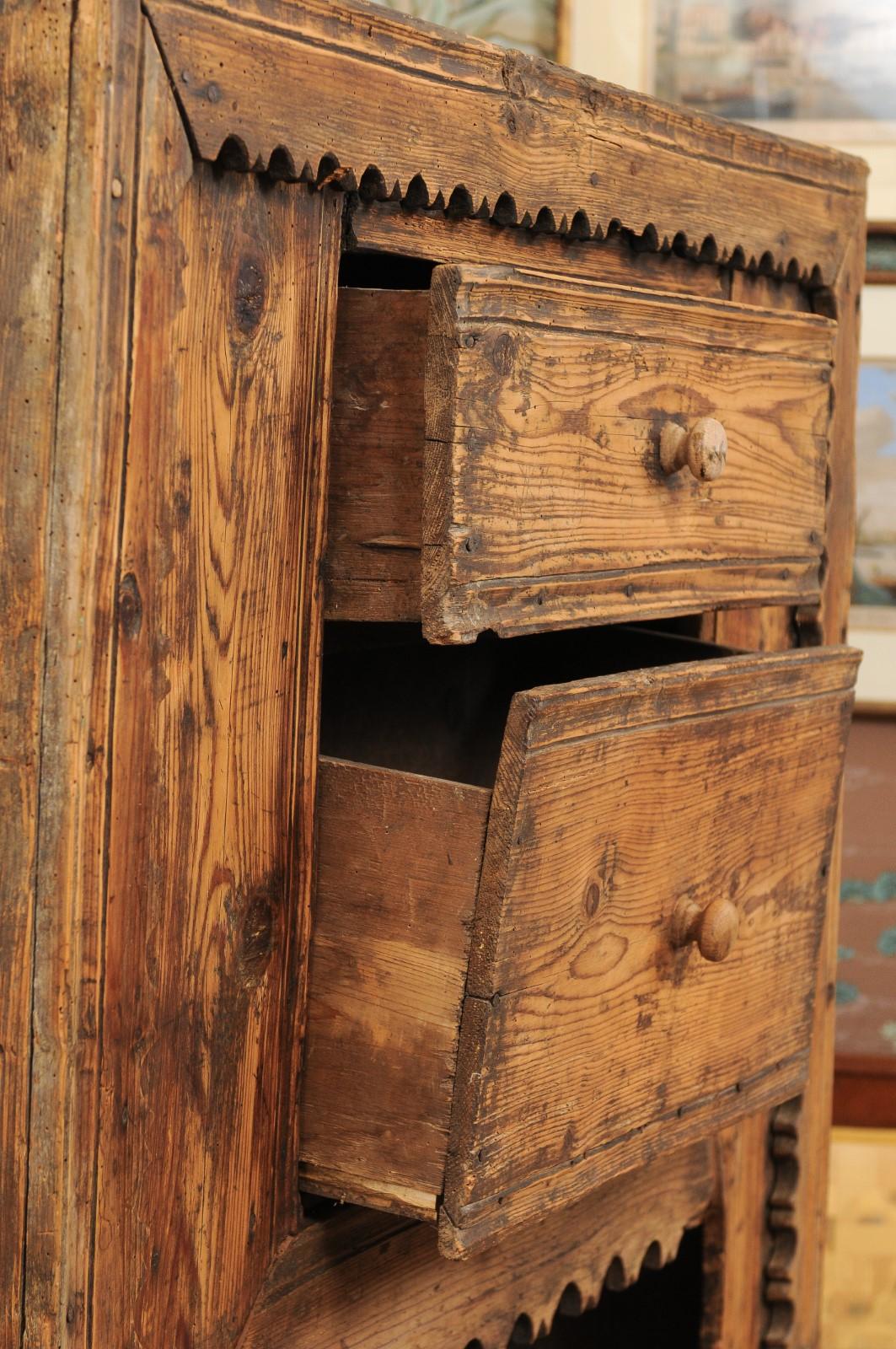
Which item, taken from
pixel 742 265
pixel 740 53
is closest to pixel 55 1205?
pixel 742 265

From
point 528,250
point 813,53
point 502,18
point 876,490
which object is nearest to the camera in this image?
point 528,250

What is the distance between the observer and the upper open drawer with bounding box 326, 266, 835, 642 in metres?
0.83

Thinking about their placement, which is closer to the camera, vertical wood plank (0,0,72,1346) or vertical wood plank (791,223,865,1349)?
vertical wood plank (0,0,72,1346)

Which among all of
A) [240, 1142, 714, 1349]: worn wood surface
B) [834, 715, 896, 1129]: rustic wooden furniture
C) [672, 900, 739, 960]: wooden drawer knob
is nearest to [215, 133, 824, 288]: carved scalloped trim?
→ [672, 900, 739, 960]: wooden drawer knob

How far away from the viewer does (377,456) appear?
91 cm

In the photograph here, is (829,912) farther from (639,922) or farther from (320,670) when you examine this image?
(320,670)

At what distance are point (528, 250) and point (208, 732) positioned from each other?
1.28 feet

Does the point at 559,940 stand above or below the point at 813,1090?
above

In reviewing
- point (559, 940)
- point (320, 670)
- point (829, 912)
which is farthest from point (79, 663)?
point (829, 912)

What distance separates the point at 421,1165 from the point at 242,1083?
0.36ft

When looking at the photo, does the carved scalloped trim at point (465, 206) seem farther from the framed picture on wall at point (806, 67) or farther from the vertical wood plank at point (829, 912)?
the framed picture on wall at point (806, 67)

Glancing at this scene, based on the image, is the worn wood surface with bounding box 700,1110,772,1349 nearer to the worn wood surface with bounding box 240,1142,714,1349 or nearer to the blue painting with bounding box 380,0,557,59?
the worn wood surface with bounding box 240,1142,714,1349

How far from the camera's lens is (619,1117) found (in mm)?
996

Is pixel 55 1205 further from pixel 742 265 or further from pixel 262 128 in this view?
pixel 742 265
